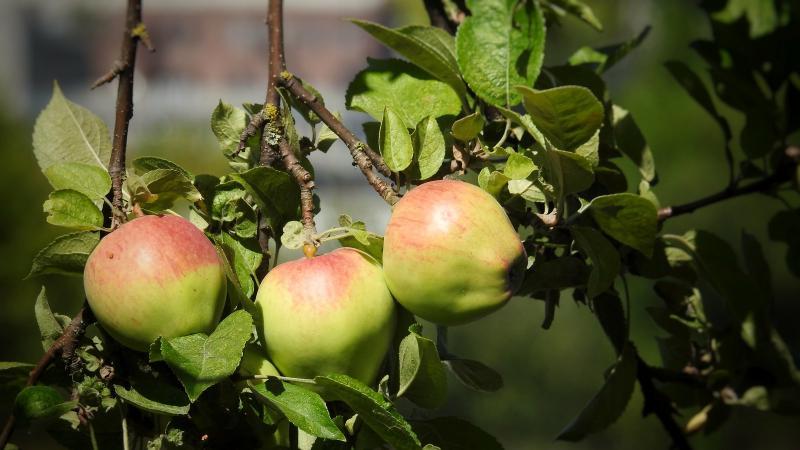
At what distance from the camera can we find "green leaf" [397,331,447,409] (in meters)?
0.52

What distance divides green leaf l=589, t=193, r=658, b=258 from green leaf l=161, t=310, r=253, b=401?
23cm

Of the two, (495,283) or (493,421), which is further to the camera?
(493,421)

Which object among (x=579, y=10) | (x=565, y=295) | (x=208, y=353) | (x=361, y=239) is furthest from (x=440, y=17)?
(x=565, y=295)

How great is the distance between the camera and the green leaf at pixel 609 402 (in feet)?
2.38

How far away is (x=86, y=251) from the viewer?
1.80ft

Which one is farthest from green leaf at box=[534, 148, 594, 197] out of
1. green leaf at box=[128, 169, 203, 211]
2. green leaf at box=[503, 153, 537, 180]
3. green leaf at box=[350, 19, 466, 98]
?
green leaf at box=[128, 169, 203, 211]

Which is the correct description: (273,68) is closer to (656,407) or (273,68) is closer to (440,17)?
(440,17)

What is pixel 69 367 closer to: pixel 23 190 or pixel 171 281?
pixel 171 281

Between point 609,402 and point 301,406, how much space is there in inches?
13.0

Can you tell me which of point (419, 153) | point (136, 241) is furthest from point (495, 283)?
point (136, 241)

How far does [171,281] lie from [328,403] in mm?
127

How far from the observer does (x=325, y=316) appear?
515 millimetres

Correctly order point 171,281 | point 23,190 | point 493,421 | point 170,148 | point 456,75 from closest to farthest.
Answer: point 171,281 → point 456,75 → point 493,421 → point 23,190 → point 170,148

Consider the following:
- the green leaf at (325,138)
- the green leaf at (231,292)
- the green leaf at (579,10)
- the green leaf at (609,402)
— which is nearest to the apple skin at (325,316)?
the green leaf at (231,292)
